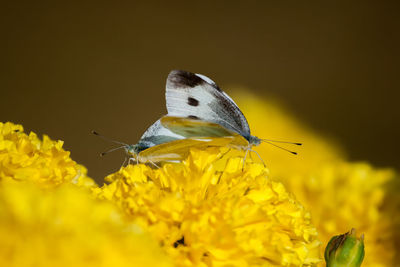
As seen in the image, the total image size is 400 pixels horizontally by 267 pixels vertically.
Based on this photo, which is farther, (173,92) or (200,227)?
(173,92)

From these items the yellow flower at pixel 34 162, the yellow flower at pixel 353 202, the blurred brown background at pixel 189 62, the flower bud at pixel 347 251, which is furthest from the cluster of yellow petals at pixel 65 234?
the blurred brown background at pixel 189 62

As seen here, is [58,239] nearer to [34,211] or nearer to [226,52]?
[34,211]

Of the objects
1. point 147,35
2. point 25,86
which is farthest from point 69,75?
point 147,35

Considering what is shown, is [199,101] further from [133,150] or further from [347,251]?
[347,251]

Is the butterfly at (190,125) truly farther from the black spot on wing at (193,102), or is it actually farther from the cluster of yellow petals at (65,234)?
the cluster of yellow petals at (65,234)

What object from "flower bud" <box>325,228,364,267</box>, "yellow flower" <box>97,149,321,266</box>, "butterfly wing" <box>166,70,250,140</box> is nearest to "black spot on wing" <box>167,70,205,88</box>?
"butterfly wing" <box>166,70,250,140</box>

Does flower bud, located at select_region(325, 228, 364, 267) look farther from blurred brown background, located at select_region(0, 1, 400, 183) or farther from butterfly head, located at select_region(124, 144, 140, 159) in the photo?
blurred brown background, located at select_region(0, 1, 400, 183)
